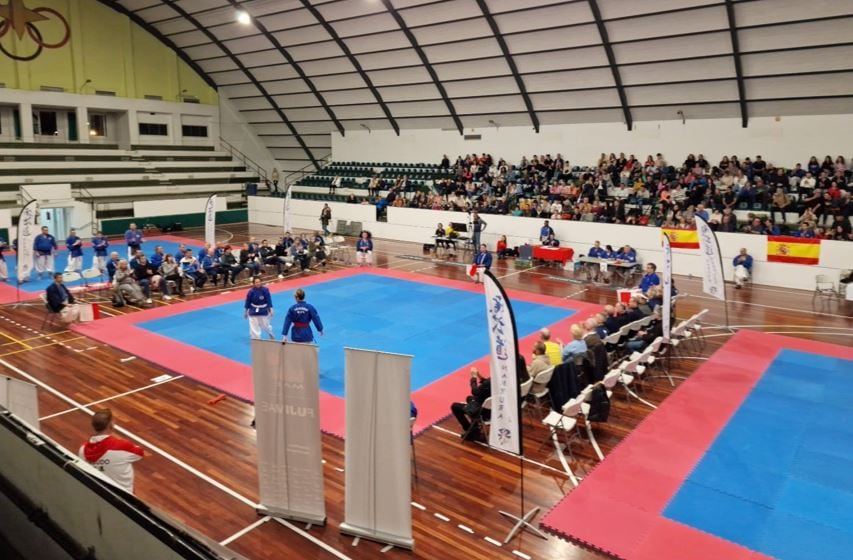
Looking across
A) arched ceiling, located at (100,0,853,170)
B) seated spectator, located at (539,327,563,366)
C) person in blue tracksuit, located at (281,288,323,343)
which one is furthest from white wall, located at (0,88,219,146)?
seated spectator, located at (539,327,563,366)

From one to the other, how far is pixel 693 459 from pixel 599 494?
1.87 meters

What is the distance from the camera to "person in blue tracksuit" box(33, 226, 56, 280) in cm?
1928

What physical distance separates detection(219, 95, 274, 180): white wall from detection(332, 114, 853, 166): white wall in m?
8.31

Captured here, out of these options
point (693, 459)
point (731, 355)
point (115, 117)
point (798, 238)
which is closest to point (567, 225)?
point (798, 238)

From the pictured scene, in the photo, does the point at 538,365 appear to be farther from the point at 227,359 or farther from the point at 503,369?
the point at 227,359

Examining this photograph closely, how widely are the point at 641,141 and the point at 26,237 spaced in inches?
964

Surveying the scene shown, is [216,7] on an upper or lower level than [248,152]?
upper

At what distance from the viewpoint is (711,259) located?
14.0m

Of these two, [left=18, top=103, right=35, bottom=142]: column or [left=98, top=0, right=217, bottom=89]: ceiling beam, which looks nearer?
[left=18, top=103, right=35, bottom=142]: column

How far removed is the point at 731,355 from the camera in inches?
512

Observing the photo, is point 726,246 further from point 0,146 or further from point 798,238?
point 0,146

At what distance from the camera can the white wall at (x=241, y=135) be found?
136ft

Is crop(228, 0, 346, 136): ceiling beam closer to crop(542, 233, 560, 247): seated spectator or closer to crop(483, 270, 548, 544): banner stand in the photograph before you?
crop(542, 233, 560, 247): seated spectator

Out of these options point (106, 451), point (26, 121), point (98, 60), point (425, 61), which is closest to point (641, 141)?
point (425, 61)
